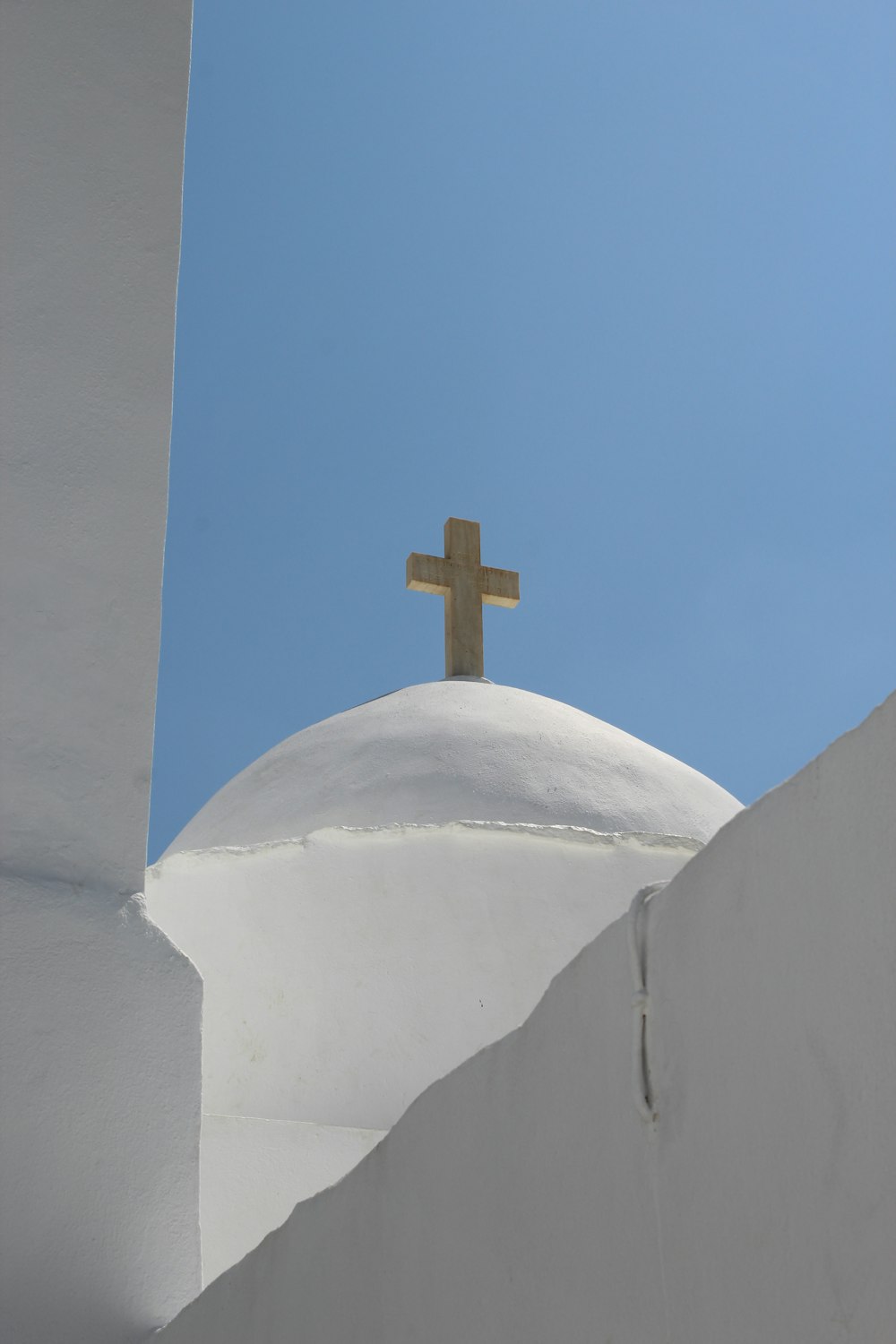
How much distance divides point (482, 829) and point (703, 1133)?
3.23 m

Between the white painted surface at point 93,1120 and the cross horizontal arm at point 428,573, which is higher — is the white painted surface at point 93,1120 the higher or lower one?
the lower one

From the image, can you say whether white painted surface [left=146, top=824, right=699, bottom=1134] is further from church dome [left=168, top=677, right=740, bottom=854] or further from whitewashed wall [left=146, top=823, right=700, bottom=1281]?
church dome [left=168, top=677, right=740, bottom=854]

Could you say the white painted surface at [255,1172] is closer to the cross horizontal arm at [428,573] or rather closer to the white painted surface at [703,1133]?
the white painted surface at [703,1133]

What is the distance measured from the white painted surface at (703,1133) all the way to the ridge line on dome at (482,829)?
2629mm

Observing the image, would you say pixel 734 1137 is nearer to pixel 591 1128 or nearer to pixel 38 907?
pixel 591 1128

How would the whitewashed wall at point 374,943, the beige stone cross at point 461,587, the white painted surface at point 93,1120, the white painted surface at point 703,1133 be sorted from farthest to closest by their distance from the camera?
the beige stone cross at point 461,587 → the whitewashed wall at point 374,943 → the white painted surface at point 93,1120 → the white painted surface at point 703,1133

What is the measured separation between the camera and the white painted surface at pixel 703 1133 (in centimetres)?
99

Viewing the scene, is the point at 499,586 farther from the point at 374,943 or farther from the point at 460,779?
the point at 374,943

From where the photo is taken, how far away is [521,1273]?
1433 millimetres

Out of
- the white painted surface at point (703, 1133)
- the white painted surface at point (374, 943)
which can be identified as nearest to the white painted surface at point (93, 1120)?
the white painted surface at point (703, 1133)

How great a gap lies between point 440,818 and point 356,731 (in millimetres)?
707

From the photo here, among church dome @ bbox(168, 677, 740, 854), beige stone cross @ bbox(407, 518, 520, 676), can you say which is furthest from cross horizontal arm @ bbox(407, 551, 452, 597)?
church dome @ bbox(168, 677, 740, 854)

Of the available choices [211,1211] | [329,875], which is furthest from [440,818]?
[211,1211]

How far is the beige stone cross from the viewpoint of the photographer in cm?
598
